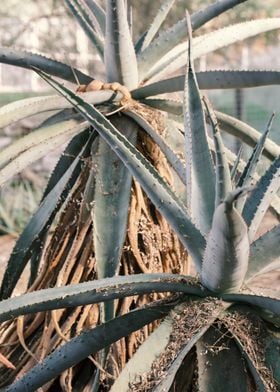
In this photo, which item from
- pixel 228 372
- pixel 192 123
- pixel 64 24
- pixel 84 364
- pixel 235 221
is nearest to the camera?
pixel 235 221

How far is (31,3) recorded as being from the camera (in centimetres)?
1110

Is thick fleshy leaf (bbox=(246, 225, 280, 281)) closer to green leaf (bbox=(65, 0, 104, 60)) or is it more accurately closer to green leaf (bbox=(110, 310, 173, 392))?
green leaf (bbox=(110, 310, 173, 392))

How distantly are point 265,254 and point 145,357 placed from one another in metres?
0.36

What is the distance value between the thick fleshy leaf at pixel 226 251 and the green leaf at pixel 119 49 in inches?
38.8

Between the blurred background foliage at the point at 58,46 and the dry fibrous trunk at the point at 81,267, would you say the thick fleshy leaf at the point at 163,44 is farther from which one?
the blurred background foliage at the point at 58,46

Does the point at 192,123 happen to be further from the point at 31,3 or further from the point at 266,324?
the point at 31,3

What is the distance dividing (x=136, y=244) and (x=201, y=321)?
0.83m

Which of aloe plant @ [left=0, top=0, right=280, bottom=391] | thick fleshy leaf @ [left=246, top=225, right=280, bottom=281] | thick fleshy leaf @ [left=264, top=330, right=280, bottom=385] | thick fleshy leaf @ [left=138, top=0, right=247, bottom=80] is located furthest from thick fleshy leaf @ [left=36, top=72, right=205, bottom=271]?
thick fleshy leaf @ [left=138, top=0, right=247, bottom=80]

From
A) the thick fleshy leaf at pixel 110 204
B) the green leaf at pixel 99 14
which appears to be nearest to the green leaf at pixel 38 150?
the thick fleshy leaf at pixel 110 204

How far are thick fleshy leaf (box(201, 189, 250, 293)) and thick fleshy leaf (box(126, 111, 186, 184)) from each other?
55 centimetres

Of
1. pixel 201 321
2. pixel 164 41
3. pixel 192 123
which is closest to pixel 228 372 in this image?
pixel 201 321

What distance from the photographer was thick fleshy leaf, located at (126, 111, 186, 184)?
A: 2.30m

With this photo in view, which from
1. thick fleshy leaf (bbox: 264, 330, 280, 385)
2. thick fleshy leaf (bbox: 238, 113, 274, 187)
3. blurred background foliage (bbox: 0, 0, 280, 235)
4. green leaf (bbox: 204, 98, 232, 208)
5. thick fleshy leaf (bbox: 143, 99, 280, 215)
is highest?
blurred background foliage (bbox: 0, 0, 280, 235)

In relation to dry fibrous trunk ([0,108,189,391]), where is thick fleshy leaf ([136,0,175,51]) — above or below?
above
